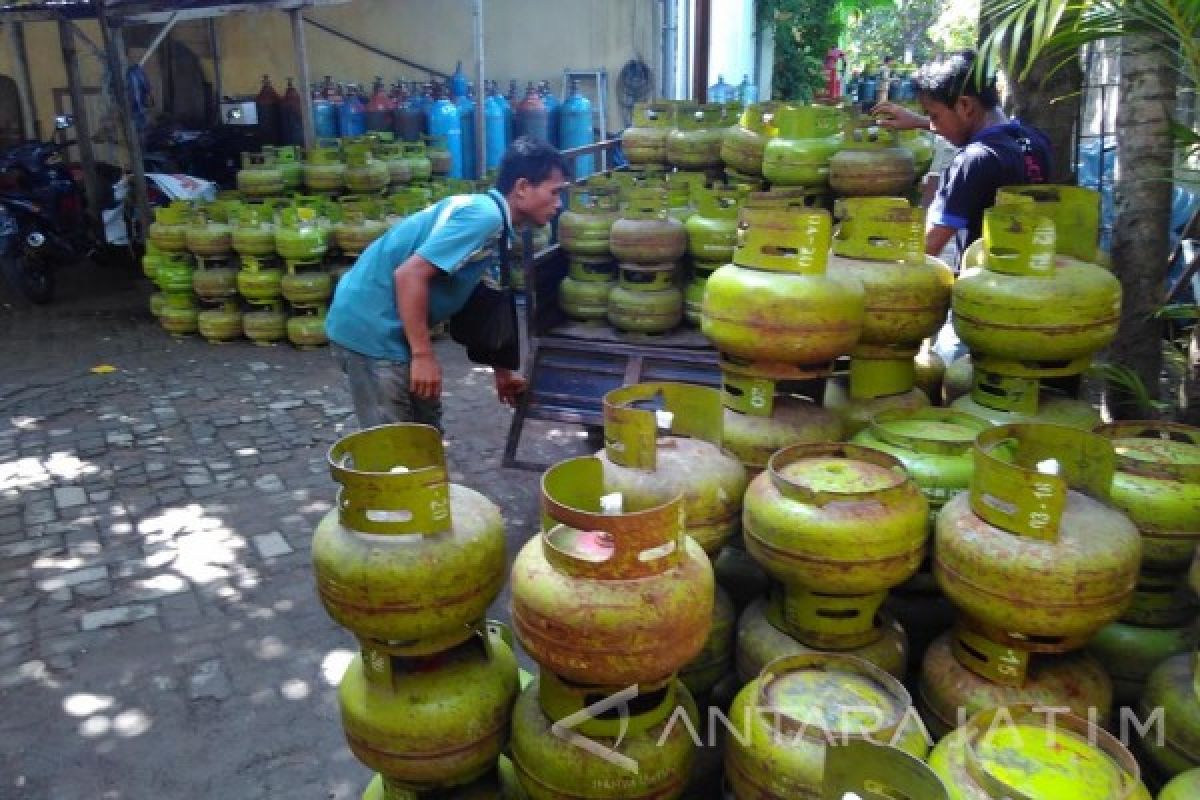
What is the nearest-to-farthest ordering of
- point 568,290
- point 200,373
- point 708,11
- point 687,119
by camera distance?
point 568,290
point 687,119
point 200,373
point 708,11

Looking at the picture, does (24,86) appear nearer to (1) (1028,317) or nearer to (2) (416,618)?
(2) (416,618)

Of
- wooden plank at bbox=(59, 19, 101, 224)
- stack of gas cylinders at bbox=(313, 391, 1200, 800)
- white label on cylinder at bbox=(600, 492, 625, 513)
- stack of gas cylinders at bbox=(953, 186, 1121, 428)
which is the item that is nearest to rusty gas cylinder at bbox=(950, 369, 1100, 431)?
stack of gas cylinders at bbox=(953, 186, 1121, 428)

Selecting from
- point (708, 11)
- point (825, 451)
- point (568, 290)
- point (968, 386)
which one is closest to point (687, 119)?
point (568, 290)

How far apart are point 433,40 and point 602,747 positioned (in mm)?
12430

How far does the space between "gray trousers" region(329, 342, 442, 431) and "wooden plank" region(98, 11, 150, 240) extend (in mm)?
6096

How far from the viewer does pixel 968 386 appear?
3615 millimetres

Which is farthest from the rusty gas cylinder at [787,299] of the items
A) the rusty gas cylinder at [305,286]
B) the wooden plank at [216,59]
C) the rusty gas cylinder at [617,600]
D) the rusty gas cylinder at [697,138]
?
the wooden plank at [216,59]

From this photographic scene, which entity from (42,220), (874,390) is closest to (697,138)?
(874,390)

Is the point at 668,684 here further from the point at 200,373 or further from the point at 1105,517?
the point at 200,373

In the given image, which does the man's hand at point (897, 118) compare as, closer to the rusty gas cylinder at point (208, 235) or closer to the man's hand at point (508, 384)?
the man's hand at point (508, 384)

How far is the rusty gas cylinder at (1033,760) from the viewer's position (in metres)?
1.81

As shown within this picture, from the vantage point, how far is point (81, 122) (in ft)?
31.8

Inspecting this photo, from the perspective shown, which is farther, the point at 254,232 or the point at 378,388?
the point at 254,232

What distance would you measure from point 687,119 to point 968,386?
9.75 feet
